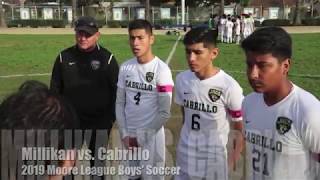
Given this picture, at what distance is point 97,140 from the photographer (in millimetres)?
5555

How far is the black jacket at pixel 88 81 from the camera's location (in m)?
5.39

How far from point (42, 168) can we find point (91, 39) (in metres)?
3.39

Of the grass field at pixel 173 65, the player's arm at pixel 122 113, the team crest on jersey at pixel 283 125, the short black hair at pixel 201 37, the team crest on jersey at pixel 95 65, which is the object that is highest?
the short black hair at pixel 201 37

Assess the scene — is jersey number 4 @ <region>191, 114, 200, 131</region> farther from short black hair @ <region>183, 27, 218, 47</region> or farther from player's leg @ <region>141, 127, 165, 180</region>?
player's leg @ <region>141, 127, 165, 180</region>

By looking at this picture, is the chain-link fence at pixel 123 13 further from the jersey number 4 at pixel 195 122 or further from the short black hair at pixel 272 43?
the short black hair at pixel 272 43

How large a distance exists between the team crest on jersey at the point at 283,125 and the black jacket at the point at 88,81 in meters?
2.64


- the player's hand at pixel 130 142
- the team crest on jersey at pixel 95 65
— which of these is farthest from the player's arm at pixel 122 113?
the team crest on jersey at pixel 95 65

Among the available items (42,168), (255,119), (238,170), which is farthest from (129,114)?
(42,168)

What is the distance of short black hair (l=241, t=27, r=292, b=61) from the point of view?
3.07 m

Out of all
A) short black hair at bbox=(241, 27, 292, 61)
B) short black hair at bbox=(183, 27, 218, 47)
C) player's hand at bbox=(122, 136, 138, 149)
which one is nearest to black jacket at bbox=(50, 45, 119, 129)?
player's hand at bbox=(122, 136, 138, 149)

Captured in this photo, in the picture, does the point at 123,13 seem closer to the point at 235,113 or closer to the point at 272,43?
the point at 235,113

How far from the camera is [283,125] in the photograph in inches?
121

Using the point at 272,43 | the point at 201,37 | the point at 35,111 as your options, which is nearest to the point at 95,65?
the point at 201,37

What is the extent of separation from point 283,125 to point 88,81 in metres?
2.75
